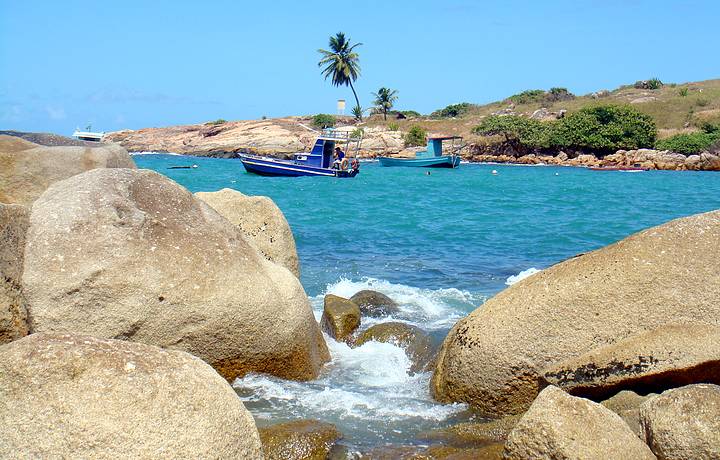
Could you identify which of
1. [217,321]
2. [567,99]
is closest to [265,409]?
[217,321]

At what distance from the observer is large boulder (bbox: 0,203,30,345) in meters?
5.88

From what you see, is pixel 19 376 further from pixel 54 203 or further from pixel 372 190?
pixel 372 190

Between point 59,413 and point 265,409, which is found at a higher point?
point 59,413

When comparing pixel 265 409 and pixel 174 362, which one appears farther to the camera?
pixel 265 409

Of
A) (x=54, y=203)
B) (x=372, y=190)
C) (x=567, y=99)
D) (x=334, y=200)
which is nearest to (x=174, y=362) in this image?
(x=54, y=203)

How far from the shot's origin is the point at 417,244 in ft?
65.6

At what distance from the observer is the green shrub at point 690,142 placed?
6506cm

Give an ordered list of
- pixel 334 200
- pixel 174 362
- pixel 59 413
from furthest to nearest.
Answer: pixel 334 200
pixel 174 362
pixel 59 413

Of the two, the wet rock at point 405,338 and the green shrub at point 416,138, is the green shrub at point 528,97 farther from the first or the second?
the wet rock at point 405,338

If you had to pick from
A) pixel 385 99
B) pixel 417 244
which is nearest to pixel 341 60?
pixel 385 99

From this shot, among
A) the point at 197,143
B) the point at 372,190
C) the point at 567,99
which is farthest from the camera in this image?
the point at 567,99

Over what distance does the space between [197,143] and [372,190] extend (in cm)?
6054

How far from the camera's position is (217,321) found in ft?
21.6

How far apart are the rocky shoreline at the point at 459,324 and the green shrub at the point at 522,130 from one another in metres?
71.1
